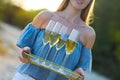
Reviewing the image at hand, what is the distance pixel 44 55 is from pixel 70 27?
33 centimetres

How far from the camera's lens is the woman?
535 cm

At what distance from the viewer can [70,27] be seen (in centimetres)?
536

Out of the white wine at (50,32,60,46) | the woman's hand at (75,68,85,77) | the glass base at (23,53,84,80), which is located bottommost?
the woman's hand at (75,68,85,77)

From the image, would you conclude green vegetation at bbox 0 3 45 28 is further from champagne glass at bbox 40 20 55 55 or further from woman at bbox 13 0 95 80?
champagne glass at bbox 40 20 55 55

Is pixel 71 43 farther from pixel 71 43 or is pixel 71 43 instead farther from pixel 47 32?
pixel 47 32

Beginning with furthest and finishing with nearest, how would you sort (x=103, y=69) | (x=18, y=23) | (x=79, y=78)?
Result: (x=18, y=23) < (x=103, y=69) < (x=79, y=78)

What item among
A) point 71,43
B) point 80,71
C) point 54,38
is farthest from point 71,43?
point 80,71

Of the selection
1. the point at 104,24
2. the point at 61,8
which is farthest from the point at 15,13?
the point at 61,8

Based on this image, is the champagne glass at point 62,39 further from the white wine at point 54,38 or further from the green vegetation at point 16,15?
the green vegetation at point 16,15

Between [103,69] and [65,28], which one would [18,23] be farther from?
[65,28]

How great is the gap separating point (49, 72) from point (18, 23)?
36865 mm

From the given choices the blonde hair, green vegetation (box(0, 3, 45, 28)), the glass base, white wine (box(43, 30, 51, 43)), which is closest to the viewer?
the glass base

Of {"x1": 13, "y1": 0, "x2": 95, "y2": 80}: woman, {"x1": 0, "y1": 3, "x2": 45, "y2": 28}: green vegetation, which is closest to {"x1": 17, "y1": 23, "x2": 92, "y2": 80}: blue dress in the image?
{"x1": 13, "y1": 0, "x2": 95, "y2": 80}: woman

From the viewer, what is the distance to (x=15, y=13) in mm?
43219
